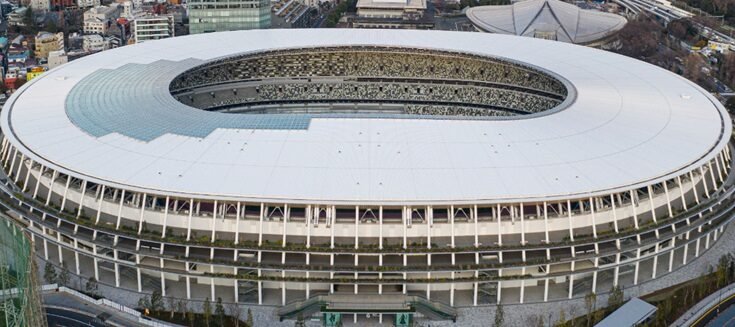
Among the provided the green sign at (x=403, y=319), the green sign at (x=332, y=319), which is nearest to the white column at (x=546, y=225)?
the green sign at (x=403, y=319)

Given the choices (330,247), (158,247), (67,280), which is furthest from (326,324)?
(67,280)

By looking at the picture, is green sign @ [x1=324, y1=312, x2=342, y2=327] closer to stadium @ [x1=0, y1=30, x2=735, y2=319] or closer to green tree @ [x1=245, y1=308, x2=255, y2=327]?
stadium @ [x1=0, y1=30, x2=735, y2=319]

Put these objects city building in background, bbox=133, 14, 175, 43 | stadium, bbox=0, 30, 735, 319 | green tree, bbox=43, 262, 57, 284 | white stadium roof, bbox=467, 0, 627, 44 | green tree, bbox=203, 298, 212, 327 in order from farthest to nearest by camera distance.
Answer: city building in background, bbox=133, 14, 175, 43 < white stadium roof, bbox=467, 0, 627, 44 < green tree, bbox=43, 262, 57, 284 < stadium, bbox=0, 30, 735, 319 < green tree, bbox=203, 298, 212, 327

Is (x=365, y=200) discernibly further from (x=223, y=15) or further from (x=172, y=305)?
(x=223, y=15)

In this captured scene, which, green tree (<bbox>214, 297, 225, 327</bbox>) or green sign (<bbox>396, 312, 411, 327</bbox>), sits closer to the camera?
green tree (<bbox>214, 297, 225, 327</bbox>)

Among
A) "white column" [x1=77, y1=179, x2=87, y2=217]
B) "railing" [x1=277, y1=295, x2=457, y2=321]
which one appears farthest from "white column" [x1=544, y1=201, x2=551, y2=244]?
"white column" [x1=77, y1=179, x2=87, y2=217]

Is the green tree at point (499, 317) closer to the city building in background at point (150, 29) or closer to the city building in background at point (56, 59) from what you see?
the city building in background at point (56, 59)

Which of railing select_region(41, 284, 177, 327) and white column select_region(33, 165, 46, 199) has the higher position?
white column select_region(33, 165, 46, 199)
